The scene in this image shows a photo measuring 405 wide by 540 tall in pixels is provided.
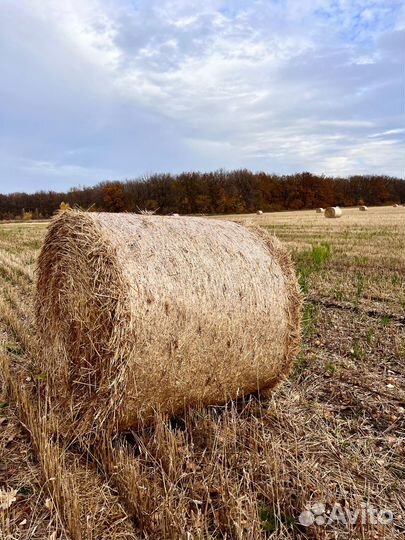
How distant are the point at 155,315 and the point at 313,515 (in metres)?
1.64

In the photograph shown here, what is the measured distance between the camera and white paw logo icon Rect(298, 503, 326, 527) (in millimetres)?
2748

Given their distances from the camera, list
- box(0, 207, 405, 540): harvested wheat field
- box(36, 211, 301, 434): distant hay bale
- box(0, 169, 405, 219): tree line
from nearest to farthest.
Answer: box(0, 207, 405, 540): harvested wheat field, box(36, 211, 301, 434): distant hay bale, box(0, 169, 405, 219): tree line

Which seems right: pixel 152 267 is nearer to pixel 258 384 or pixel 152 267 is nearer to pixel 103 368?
pixel 103 368

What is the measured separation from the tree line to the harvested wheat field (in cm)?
4243

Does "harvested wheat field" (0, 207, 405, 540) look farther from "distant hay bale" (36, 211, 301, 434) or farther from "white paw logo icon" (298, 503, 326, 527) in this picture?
"distant hay bale" (36, 211, 301, 434)

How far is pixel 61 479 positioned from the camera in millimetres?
3020

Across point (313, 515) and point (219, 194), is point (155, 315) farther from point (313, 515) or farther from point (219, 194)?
→ point (219, 194)

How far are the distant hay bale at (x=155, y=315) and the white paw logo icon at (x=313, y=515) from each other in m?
1.31

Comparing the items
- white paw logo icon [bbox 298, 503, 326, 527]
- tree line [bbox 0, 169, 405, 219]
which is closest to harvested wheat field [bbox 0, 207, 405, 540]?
white paw logo icon [bbox 298, 503, 326, 527]

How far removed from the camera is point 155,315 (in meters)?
3.50

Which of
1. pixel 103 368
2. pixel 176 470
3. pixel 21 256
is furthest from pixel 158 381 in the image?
pixel 21 256

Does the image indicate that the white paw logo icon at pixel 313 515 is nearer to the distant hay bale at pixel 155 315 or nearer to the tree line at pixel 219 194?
the distant hay bale at pixel 155 315

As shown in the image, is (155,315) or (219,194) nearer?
(155,315)

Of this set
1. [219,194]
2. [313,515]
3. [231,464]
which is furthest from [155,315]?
[219,194]
